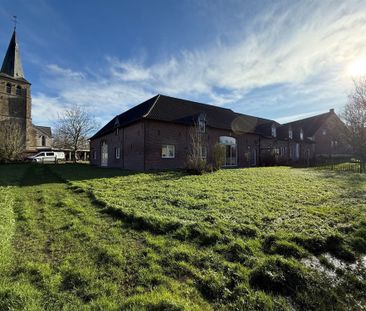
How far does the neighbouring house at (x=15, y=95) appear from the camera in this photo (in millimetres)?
41603

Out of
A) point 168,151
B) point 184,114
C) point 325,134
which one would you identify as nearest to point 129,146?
point 168,151

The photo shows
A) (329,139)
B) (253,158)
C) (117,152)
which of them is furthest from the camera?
(329,139)

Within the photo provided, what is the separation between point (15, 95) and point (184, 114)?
40806 millimetres

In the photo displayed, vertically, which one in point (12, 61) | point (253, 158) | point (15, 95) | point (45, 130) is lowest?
point (253, 158)

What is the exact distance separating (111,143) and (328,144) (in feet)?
125

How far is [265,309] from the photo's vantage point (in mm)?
2652

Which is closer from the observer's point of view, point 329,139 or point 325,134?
point 325,134

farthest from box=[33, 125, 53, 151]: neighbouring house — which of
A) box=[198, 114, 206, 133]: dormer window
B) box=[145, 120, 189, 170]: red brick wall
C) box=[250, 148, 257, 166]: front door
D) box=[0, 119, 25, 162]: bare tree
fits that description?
box=[250, 148, 257, 166]: front door

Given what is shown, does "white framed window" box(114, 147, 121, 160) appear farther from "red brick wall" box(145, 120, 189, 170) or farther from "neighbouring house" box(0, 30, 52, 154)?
"neighbouring house" box(0, 30, 52, 154)

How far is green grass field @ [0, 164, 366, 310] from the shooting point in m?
2.76

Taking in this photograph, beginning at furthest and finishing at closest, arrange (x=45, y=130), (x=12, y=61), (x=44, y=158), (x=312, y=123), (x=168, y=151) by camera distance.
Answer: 1. (x=45, y=130)
2. (x=12, y=61)
3. (x=312, y=123)
4. (x=44, y=158)
5. (x=168, y=151)

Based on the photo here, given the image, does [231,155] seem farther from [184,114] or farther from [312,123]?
[312,123]

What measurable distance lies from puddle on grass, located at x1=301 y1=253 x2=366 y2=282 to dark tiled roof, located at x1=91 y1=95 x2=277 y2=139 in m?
15.5

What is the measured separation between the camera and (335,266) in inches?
145
